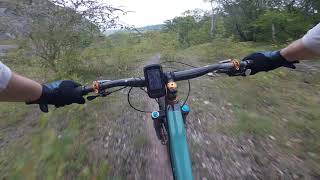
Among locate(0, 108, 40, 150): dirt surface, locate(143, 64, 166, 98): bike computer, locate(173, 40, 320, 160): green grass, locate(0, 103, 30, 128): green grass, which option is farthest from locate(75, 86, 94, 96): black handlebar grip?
locate(0, 103, 30, 128): green grass

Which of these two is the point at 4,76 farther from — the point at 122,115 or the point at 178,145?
the point at 122,115

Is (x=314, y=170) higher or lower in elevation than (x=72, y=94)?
lower

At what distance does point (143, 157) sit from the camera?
400 centimetres

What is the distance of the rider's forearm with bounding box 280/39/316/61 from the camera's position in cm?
200

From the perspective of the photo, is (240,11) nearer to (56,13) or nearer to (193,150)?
(56,13)

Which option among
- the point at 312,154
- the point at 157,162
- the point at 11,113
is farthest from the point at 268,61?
the point at 11,113

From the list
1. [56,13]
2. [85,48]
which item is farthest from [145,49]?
[56,13]

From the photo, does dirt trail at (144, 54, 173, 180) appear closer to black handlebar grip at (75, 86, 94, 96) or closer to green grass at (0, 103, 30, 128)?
black handlebar grip at (75, 86, 94, 96)

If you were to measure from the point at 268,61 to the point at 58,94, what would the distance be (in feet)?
5.23

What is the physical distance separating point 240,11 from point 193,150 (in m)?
29.2

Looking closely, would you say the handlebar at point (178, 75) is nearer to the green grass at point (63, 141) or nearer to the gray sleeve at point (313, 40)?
the gray sleeve at point (313, 40)

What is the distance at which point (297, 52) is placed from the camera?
209cm

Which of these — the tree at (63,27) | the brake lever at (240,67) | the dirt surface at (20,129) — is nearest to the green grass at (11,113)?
the dirt surface at (20,129)

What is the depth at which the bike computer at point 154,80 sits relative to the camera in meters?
2.11
